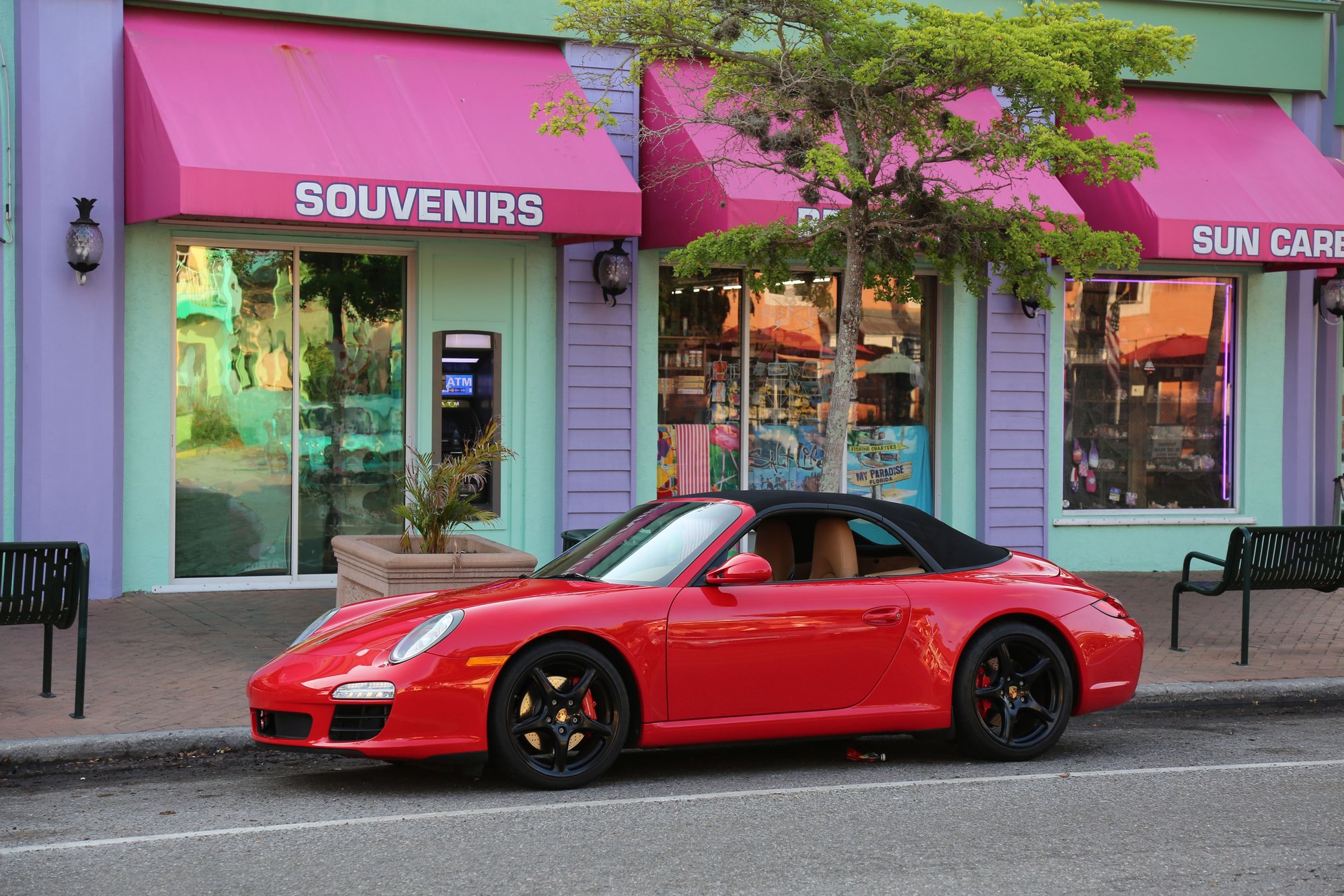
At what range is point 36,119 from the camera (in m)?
11.9

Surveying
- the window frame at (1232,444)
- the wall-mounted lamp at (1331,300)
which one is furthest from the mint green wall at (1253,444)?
the wall-mounted lamp at (1331,300)

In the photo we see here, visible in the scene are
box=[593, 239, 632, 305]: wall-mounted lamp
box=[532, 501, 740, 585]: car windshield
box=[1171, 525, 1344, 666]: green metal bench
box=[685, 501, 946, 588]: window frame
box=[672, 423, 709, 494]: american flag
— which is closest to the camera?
box=[685, 501, 946, 588]: window frame

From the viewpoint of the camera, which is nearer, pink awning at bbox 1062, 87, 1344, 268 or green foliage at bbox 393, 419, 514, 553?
green foliage at bbox 393, 419, 514, 553

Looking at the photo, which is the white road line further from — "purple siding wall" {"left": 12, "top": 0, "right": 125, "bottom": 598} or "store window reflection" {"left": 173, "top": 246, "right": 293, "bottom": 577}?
"store window reflection" {"left": 173, "top": 246, "right": 293, "bottom": 577}

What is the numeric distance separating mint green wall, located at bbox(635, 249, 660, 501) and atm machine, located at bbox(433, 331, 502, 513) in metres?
1.35

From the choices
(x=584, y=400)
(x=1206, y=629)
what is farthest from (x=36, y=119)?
(x=1206, y=629)

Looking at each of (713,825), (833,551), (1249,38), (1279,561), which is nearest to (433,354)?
(833,551)

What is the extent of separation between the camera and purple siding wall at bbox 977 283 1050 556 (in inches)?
589

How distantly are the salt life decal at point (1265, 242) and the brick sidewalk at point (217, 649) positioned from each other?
3.24 metres

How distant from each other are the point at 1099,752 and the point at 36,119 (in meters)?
9.40

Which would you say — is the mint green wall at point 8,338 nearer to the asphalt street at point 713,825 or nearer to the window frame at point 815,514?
the asphalt street at point 713,825

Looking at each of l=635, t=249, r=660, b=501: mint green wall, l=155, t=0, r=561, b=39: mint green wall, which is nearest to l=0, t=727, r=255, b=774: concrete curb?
l=635, t=249, r=660, b=501: mint green wall

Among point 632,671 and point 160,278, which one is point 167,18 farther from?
point 632,671

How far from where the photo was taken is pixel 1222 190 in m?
14.5
